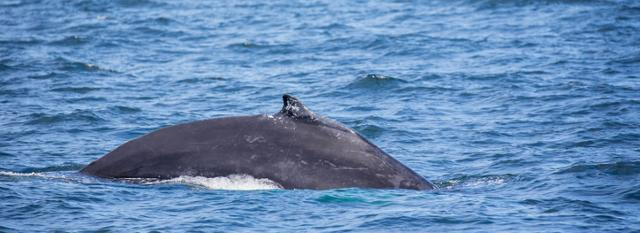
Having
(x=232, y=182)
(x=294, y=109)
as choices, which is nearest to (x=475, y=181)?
(x=294, y=109)

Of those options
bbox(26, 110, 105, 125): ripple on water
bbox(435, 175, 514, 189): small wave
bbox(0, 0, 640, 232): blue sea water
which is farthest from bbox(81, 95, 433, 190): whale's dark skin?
bbox(26, 110, 105, 125): ripple on water

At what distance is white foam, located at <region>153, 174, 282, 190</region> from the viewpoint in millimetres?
11398

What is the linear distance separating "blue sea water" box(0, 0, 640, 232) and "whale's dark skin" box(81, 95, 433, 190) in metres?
0.23

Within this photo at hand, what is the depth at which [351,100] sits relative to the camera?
21.7m

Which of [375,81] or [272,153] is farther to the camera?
[375,81]

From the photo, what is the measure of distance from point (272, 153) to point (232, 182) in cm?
60

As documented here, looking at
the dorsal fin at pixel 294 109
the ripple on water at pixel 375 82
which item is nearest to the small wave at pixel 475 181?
the dorsal fin at pixel 294 109

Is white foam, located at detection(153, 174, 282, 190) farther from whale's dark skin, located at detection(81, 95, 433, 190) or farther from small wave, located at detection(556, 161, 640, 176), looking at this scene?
small wave, located at detection(556, 161, 640, 176)

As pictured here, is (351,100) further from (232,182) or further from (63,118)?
(232,182)

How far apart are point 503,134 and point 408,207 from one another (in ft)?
21.5

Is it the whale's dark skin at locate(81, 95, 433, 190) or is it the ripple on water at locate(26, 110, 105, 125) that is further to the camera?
the ripple on water at locate(26, 110, 105, 125)

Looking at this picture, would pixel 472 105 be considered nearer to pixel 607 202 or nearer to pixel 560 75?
pixel 560 75

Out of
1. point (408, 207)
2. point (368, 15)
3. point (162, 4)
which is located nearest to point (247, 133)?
point (408, 207)

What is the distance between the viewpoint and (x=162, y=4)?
39875mm
